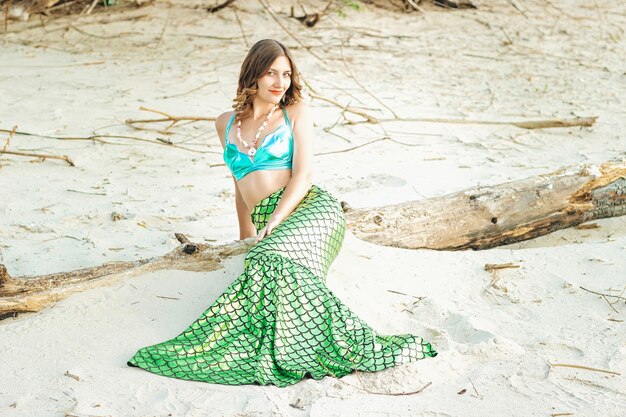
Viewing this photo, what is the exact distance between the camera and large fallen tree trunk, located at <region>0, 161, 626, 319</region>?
3803mm

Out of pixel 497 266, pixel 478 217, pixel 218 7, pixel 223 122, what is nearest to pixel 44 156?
pixel 223 122

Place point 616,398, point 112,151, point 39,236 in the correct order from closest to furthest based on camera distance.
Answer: point 616,398
point 39,236
point 112,151

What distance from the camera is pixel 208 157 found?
6035 millimetres

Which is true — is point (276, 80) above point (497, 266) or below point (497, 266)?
above

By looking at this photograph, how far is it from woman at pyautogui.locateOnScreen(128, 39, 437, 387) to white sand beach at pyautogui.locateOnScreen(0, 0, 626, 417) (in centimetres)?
Result: 9

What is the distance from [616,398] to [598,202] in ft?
6.40

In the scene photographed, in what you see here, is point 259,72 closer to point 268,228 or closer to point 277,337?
point 268,228

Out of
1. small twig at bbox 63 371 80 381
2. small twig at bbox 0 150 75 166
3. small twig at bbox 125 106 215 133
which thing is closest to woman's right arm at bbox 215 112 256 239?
small twig at bbox 63 371 80 381

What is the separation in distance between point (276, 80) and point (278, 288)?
100 cm

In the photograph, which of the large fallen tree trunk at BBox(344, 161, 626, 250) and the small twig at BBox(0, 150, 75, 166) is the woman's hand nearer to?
the large fallen tree trunk at BBox(344, 161, 626, 250)

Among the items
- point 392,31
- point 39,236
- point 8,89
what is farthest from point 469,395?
point 392,31

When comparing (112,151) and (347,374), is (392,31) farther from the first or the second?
(347,374)

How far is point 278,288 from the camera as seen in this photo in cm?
340

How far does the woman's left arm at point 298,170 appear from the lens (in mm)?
3738
